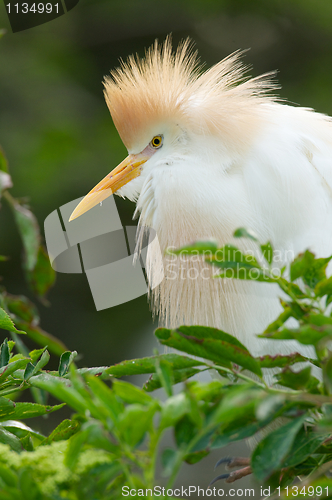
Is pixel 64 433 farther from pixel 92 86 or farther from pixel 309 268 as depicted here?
pixel 92 86

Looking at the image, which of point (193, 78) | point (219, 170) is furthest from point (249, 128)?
point (193, 78)

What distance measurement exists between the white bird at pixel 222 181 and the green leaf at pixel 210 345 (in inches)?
20.0

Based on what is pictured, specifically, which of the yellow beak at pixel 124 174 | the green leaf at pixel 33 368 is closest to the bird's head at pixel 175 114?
the yellow beak at pixel 124 174

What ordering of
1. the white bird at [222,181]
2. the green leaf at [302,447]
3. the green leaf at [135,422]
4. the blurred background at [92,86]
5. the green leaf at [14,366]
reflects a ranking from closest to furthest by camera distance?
the green leaf at [135,422]
the green leaf at [302,447]
the green leaf at [14,366]
the white bird at [222,181]
the blurred background at [92,86]

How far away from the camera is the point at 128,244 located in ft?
5.39

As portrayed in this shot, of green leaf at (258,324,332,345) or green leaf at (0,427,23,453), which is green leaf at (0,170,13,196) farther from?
green leaf at (0,427,23,453)

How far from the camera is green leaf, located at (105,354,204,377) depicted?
428mm

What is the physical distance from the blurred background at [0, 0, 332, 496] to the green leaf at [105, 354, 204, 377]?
226 cm

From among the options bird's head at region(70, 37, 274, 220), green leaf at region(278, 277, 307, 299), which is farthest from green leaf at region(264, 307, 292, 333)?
bird's head at region(70, 37, 274, 220)

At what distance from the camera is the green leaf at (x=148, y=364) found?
43cm

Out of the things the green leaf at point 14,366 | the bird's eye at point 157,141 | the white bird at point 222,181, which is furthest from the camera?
the bird's eye at point 157,141

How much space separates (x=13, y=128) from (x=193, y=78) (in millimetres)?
2025

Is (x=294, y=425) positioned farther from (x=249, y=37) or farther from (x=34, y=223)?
(x=249, y=37)

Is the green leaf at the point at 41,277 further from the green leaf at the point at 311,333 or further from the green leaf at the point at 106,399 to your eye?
the green leaf at the point at 311,333
